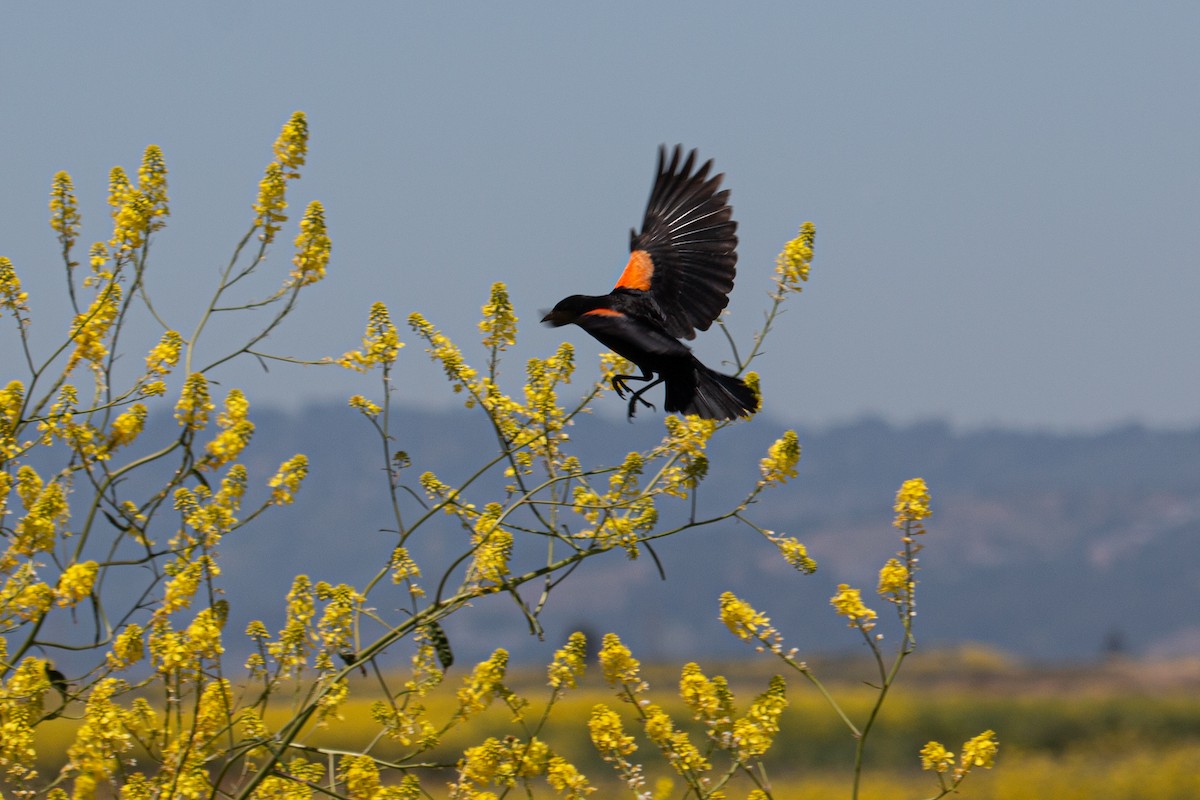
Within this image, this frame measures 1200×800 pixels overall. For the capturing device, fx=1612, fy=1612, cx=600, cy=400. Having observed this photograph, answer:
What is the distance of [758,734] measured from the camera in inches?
155

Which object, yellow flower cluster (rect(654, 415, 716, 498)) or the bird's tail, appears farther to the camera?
the bird's tail

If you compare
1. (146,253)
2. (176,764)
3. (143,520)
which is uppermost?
(146,253)

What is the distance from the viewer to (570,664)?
400cm

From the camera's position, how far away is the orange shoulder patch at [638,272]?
19.5 ft

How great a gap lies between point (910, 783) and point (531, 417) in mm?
19295

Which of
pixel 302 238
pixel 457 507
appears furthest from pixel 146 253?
pixel 457 507

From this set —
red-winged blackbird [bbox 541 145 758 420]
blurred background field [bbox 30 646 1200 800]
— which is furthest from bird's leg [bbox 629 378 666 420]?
blurred background field [bbox 30 646 1200 800]

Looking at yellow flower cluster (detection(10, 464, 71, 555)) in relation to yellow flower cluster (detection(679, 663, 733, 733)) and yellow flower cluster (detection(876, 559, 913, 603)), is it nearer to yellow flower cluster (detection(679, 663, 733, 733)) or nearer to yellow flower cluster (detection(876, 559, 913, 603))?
yellow flower cluster (detection(679, 663, 733, 733))

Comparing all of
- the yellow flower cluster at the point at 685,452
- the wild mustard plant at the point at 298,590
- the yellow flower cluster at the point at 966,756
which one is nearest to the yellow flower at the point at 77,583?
the wild mustard plant at the point at 298,590

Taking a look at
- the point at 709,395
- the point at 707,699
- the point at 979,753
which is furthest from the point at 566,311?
the point at 979,753

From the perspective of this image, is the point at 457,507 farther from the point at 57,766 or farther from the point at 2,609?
the point at 57,766

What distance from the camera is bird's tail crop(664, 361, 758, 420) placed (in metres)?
4.56

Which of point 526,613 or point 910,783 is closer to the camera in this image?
point 526,613

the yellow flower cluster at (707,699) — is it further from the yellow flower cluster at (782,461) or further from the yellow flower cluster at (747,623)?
the yellow flower cluster at (782,461)
